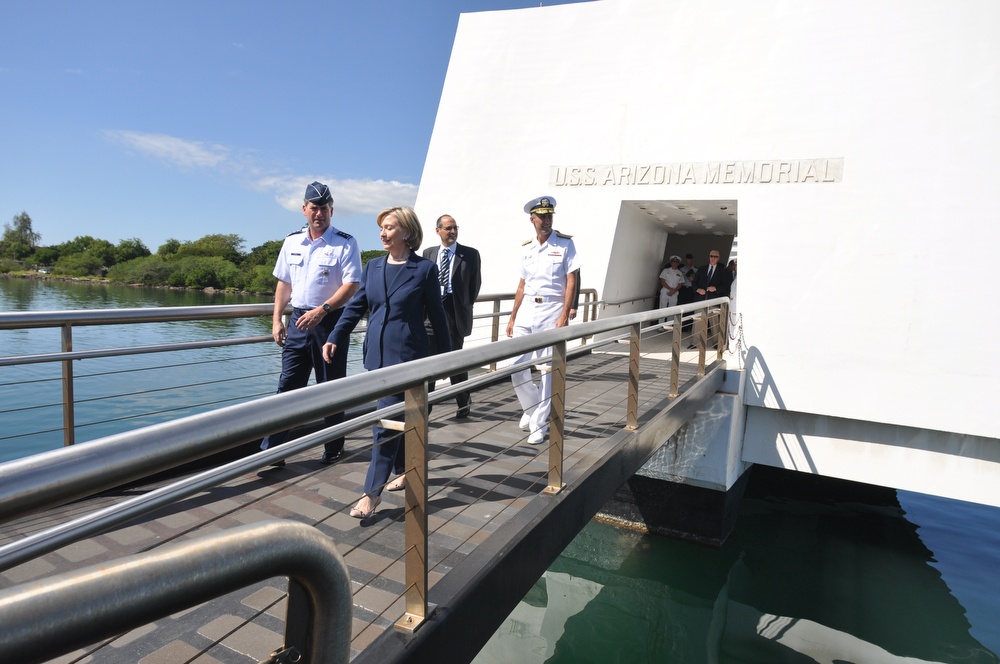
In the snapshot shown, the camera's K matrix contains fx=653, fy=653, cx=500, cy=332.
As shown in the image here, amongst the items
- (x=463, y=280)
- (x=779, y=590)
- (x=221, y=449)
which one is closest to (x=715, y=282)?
(x=779, y=590)

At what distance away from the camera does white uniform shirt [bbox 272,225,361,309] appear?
13.4ft

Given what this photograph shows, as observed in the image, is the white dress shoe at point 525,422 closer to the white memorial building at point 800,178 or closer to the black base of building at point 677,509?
the black base of building at point 677,509

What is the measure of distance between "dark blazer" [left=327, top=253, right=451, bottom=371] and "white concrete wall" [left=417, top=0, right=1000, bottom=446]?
17.4 feet

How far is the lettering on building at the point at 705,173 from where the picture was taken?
737 cm

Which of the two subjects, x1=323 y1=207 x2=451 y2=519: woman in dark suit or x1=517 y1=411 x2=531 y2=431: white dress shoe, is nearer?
x1=323 y1=207 x2=451 y2=519: woman in dark suit

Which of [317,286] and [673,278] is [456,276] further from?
[673,278]

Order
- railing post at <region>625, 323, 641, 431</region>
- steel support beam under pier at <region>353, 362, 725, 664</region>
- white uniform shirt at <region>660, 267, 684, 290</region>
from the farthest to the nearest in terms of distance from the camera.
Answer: white uniform shirt at <region>660, 267, 684, 290</region>
railing post at <region>625, 323, 641, 431</region>
steel support beam under pier at <region>353, 362, 725, 664</region>

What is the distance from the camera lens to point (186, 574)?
0.75m

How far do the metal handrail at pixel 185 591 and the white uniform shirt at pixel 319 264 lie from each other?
3.27m

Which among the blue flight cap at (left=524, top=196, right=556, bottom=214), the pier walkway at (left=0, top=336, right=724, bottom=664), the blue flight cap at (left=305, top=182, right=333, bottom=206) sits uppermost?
the blue flight cap at (left=524, top=196, right=556, bottom=214)

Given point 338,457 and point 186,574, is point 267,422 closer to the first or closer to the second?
point 186,574

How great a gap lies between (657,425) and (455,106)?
6432 mm

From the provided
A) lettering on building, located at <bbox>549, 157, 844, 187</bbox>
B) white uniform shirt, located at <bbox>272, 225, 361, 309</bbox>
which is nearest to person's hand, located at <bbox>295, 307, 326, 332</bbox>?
white uniform shirt, located at <bbox>272, 225, 361, 309</bbox>

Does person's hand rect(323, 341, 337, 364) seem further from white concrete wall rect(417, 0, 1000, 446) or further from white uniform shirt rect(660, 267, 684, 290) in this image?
white uniform shirt rect(660, 267, 684, 290)
